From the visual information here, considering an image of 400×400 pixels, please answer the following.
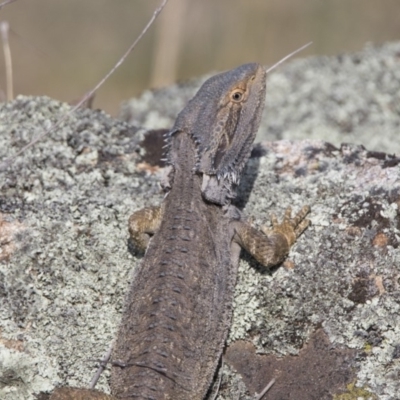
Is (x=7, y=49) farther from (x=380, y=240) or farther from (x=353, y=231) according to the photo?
(x=380, y=240)

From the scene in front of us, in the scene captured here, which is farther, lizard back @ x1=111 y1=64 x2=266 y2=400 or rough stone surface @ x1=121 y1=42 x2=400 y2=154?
rough stone surface @ x1=121 y1=42 x2=400 y2=154

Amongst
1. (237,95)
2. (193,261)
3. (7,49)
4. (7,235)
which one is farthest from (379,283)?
(7,49)

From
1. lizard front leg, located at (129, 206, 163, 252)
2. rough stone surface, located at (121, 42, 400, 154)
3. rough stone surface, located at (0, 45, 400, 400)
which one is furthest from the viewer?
rough stone surface, located at (121, 42, 400, 154)

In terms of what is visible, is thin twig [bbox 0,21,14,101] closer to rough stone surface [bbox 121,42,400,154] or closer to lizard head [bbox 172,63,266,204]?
rough stone surface [bbox 121,42,400,154]

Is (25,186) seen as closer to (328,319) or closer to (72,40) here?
(328,319)

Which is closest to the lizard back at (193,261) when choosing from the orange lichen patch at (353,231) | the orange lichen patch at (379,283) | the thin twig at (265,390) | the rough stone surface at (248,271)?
the rough stone surface at (248,271)

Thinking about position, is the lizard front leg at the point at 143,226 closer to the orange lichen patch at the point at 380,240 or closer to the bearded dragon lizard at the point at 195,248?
the bearded dragon lizard at the point at 195,248

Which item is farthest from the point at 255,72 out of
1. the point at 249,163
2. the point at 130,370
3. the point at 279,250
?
the point at 130,370

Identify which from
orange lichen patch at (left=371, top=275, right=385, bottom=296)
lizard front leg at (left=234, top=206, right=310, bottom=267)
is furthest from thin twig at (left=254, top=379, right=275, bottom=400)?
orange lichen patch at (left=371, top=275, right=385, bottom=296)
